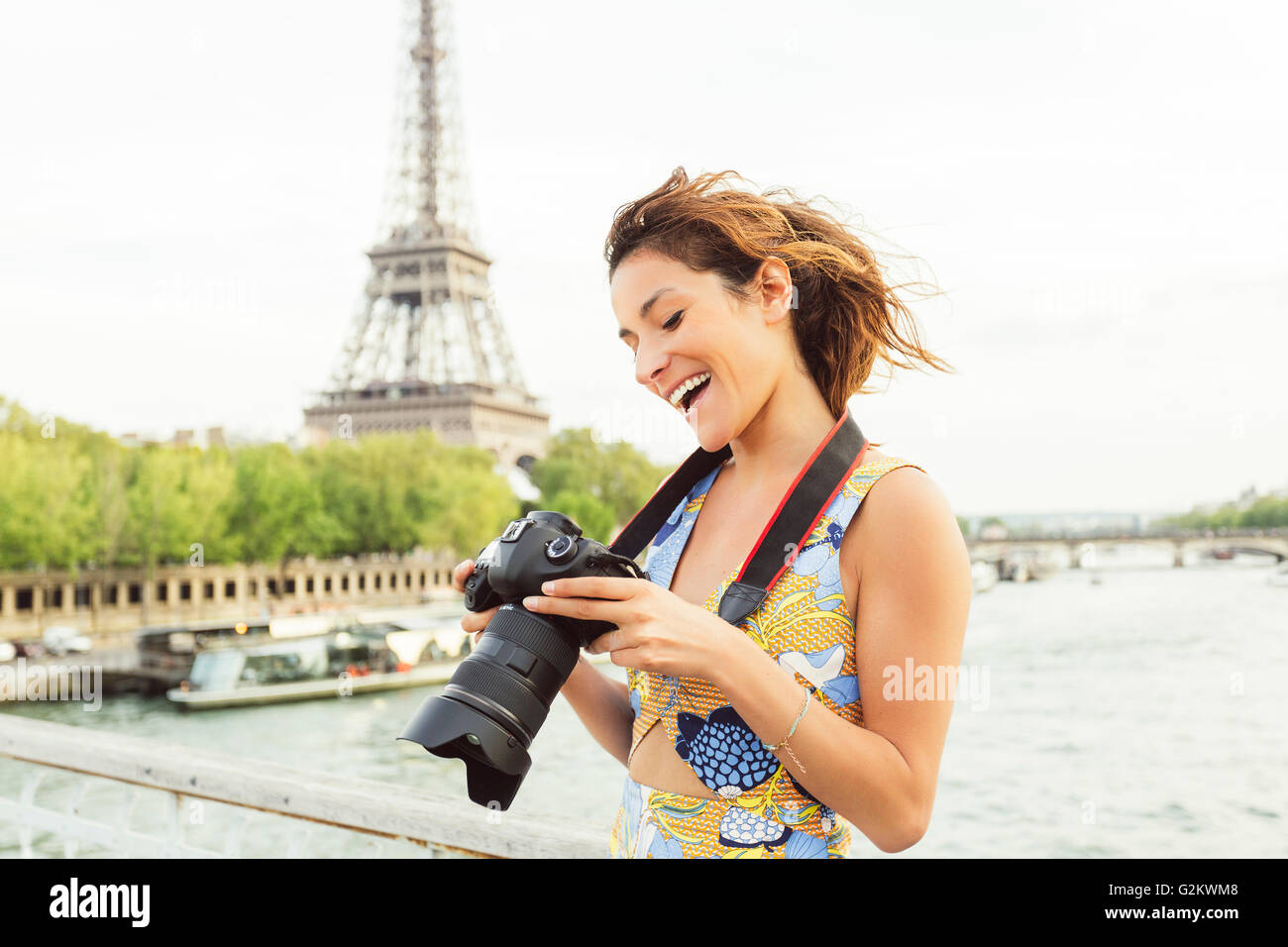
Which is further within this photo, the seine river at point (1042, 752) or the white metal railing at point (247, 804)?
the seine river at point (1042, 752)

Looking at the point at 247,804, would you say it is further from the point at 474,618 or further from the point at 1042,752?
the point at 1042,752

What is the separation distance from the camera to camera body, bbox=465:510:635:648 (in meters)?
1.17

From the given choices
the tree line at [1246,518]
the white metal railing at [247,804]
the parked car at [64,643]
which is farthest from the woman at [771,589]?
the tree line at [1246,518]

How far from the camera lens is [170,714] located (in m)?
19.8

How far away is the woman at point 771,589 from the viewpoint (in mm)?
1082

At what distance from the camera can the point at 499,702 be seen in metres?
1.18

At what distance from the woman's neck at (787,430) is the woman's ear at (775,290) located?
0.08 m

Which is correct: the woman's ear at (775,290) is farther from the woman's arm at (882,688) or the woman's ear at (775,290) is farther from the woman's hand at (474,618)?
the woman's hand at (474,618)

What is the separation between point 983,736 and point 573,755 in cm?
673

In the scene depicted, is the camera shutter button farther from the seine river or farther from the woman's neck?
the seine river

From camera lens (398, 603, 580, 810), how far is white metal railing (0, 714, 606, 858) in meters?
0.75

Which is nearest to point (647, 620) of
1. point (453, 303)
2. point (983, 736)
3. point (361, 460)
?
point (983, 736)

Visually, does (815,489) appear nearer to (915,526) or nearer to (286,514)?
(915,526)

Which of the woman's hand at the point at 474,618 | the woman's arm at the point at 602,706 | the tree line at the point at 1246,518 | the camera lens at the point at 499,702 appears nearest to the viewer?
the camera lens at the point at 499,702
